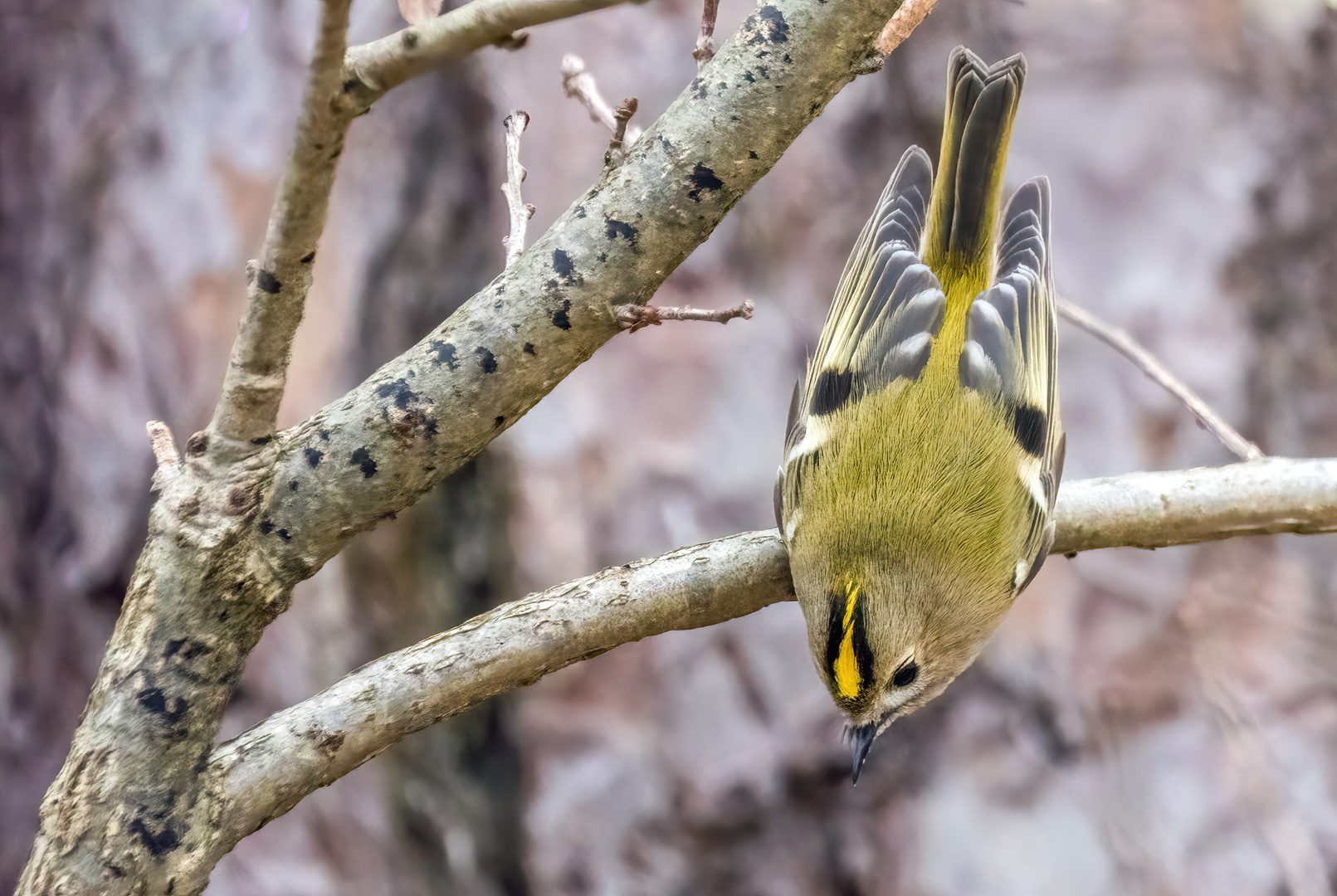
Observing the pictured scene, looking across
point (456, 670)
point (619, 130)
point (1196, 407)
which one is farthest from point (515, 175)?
point (1196, 407)

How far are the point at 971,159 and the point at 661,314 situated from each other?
74 centimetres

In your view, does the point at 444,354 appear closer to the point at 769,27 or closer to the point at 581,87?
the point at 769,27

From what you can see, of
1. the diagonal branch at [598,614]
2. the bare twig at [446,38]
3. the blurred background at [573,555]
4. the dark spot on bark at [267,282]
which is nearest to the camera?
the bare twig at [446,38]

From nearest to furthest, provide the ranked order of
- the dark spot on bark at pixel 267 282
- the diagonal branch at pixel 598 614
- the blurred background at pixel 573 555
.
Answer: the dark spot on bark at pixel 267 282, the diagonal branch at pixel 598 614, the blurred background at pixel 573 555

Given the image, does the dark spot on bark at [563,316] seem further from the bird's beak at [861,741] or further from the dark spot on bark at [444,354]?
the bird's beak at [861,741]

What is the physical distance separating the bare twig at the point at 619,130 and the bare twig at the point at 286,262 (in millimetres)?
193

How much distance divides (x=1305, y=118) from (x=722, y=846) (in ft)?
5.94

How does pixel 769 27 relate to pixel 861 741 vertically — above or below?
above

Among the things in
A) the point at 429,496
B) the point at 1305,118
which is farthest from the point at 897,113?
the point at 429,496

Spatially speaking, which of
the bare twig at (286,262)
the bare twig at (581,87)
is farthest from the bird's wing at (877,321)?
the bare twig at (286,262)

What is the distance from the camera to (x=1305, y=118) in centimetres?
174

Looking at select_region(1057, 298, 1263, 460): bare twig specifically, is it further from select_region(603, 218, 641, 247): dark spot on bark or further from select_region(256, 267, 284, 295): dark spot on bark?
select_region(256, 267, 284, 295): dark spot on bark

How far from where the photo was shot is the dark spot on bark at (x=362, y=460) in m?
0.62

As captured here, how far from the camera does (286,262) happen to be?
0.53m
